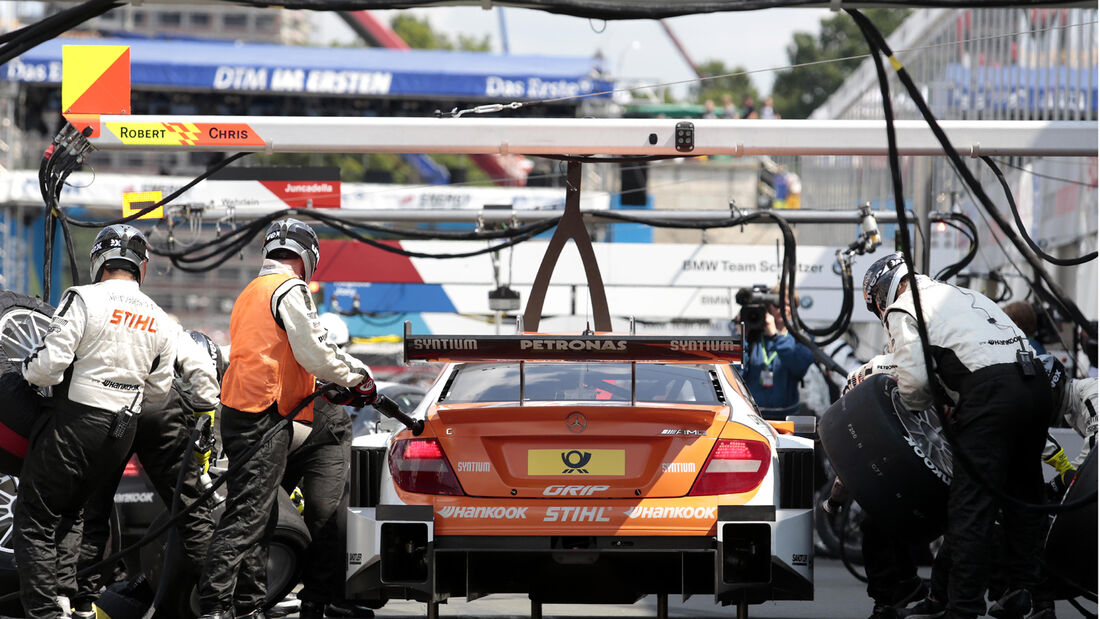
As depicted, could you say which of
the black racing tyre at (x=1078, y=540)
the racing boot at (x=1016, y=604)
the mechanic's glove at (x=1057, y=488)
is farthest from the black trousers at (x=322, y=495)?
the mechanic's glove at (x=1057, y=488)

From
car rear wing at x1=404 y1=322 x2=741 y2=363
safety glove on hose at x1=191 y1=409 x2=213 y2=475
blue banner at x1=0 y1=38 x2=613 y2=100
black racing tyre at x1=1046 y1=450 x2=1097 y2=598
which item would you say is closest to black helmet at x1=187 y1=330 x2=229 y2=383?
safety glove on hose at x1=191 y1=409 x2=213 y2=475

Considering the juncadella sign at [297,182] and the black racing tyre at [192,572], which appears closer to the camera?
the black racing tyre at [192,572]

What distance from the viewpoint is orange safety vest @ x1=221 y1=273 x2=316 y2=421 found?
638cm

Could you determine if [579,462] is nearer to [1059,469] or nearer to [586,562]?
[586,562]

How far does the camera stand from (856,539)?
10.1 m

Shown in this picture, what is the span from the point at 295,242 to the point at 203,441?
1130 mm

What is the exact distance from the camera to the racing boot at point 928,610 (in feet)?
22.8

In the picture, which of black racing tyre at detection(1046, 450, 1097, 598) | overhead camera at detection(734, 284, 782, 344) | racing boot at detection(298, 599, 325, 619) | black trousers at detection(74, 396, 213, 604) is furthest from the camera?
overhead camera at detection(734, 284, 782, 344)

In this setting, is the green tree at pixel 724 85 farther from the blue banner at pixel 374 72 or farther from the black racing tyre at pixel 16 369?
the black racing tyre at pixel 16 369

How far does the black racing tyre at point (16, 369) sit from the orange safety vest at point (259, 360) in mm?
975

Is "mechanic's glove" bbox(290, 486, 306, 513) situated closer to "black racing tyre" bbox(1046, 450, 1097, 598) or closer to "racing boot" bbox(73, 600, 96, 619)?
"racing boot" bbox(73, 600, 96, 619)

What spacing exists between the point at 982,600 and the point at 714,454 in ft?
4.74

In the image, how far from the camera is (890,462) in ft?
21.1

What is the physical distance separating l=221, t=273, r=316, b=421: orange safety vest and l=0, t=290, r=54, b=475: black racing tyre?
975 mm
